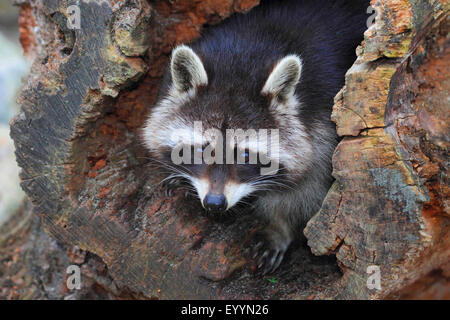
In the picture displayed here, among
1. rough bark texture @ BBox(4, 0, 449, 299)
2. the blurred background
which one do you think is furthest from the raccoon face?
→ the blurred background

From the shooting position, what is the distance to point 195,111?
307cm

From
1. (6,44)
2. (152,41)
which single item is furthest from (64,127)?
(6,44)

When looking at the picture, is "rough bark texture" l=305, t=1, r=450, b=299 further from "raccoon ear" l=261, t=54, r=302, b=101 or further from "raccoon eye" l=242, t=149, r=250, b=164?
"raccoon eye" l=242, t=149, r=250, b=164

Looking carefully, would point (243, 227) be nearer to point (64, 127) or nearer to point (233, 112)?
point (233, 112)

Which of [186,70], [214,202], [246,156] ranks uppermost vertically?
[186,70]

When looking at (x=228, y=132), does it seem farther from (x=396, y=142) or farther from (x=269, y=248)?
(x=396, y=142)

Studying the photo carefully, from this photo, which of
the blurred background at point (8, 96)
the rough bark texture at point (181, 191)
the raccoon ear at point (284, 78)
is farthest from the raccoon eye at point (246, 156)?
the blurred background at point (8, 96)

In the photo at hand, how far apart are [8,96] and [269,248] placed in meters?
6.11

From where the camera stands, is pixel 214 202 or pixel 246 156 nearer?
pixel 214 202

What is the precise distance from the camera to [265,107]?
3016mm

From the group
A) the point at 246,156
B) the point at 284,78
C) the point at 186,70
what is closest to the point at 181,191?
the point at 246,156

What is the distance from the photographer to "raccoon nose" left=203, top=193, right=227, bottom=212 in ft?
9.37

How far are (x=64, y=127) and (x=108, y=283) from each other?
1.26 m

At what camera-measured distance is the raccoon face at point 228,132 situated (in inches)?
115
